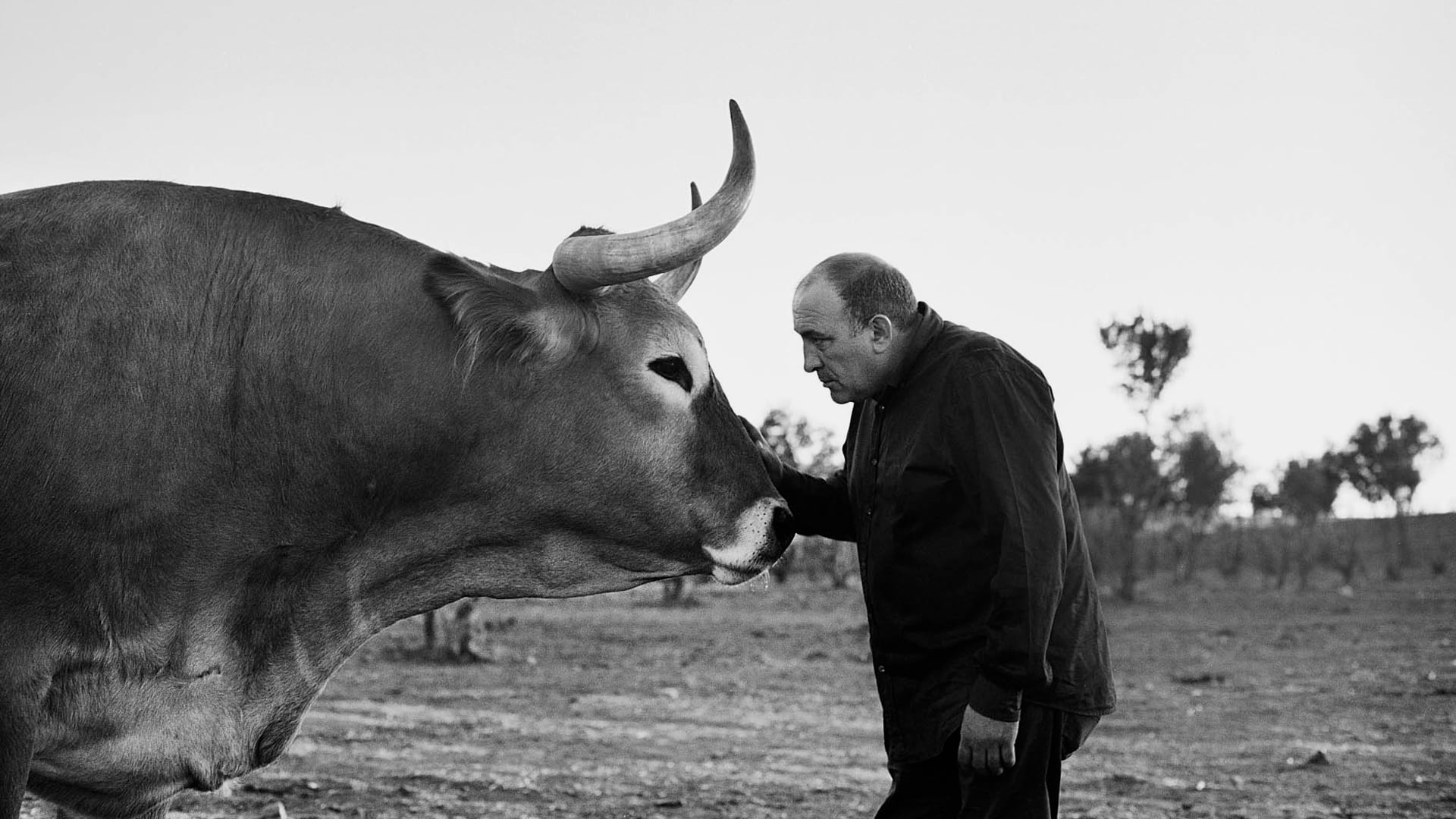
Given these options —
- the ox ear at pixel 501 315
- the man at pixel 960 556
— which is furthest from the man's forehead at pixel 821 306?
the ox ear at pixel 501 315

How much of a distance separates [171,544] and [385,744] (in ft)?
23.1

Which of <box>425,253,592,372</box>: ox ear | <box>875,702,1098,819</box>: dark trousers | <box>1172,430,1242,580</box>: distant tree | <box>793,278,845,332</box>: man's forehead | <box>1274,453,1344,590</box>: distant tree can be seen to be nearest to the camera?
<box>425,253,592,372</box>: ox ear

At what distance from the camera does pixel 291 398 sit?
3324 mm

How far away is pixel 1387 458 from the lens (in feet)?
199

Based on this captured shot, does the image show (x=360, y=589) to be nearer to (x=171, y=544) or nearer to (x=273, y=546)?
(x=273, y=546)

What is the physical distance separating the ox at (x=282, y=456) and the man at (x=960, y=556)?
417 mm

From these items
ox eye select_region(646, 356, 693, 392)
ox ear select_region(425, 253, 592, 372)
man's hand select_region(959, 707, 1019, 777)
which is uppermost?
ox ear select_region(425, 253, 592, 372)

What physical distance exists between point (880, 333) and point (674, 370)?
66cm

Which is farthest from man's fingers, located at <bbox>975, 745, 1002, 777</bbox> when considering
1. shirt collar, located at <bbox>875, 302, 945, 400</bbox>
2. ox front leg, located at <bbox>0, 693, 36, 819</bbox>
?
ox front leg, located at <bbox>0, 693, 36, 819</bbox>

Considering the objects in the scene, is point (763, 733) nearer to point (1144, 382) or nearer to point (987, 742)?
point (987, 742)

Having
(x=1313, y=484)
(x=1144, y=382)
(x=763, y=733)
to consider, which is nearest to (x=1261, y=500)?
(x=1313, y=484)

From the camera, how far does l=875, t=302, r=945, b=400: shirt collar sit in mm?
4012

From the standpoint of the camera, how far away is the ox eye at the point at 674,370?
3.64 metres

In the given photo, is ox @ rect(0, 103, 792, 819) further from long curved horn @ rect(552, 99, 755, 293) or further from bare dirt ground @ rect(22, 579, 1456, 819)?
bare dirt ground @ rect(22, 579, 1456, 819)
